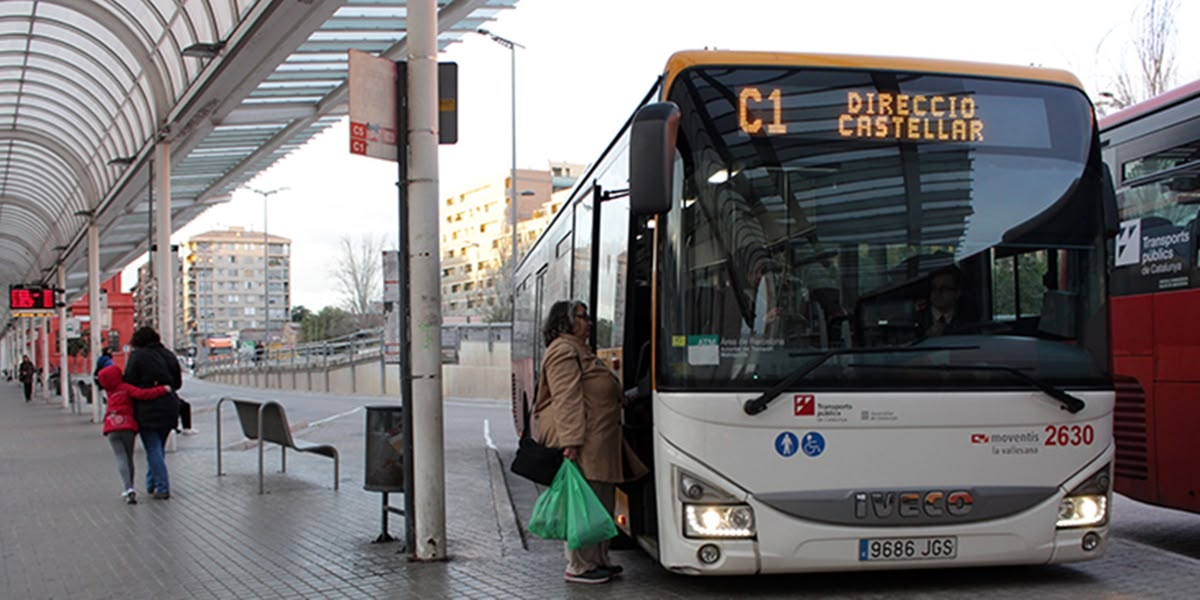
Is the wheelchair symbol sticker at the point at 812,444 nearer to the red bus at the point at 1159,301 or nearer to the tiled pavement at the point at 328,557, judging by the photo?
the tiled pavement at the point at 328,557

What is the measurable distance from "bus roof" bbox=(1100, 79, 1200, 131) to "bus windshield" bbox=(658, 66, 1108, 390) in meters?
2.46

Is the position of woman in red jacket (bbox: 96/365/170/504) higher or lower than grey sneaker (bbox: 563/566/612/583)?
higher

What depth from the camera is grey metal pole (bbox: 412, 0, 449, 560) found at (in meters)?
7.35

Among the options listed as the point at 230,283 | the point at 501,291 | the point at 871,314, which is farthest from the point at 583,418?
the point at 230,283

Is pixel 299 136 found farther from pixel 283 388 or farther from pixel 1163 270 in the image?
pixel 283 388

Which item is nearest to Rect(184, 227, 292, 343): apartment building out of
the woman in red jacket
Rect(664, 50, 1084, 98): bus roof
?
the woman in red jacket

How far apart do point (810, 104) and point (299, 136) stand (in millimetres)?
15850

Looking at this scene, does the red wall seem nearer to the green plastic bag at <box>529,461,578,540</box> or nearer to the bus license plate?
the green plastic bag at <box>529,461,578,540</box>

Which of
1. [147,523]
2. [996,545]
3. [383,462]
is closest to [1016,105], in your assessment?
[996,545]

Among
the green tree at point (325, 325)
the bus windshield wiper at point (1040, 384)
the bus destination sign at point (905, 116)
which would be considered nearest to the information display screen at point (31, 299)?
the bus destination sign at point (905, 116)

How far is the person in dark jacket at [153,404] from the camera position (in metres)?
10.9

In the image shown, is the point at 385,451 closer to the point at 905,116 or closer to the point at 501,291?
the point at 905,116

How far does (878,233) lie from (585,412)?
6.77 ft

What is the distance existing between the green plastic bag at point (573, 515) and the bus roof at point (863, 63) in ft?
7.97
